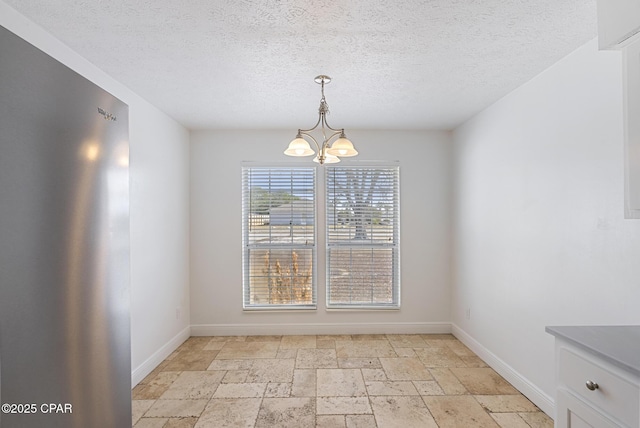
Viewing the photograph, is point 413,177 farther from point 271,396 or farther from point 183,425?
point 183,425

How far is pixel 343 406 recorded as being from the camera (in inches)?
107

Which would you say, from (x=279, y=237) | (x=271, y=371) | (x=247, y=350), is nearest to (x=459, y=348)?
(x=271, y=371)

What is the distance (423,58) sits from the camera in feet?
8.04

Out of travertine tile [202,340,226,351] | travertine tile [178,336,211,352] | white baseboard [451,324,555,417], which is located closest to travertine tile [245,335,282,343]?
travertine tile [202,340,226,351]

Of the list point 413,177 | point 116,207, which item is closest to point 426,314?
point 413,177

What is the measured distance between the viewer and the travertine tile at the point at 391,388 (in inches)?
116

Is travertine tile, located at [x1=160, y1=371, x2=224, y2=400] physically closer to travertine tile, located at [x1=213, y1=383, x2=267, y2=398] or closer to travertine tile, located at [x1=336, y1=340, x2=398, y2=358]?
travertine tile, located at [x1=213, y1=383, x2=267, y2=398]

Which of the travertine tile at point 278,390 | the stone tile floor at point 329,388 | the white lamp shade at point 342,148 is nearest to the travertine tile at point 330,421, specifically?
the stone tile floor at point 329,388

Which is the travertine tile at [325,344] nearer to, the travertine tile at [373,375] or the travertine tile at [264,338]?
the travertine tile at [264,338]

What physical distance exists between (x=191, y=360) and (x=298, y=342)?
1.16 meters

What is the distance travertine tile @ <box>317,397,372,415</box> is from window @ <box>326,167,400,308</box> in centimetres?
171

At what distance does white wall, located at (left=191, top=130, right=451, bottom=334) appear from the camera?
4426 millimetres

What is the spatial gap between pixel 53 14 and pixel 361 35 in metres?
1.66

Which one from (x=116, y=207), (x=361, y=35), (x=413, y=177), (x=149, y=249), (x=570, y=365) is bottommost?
(x=570, y=365)
